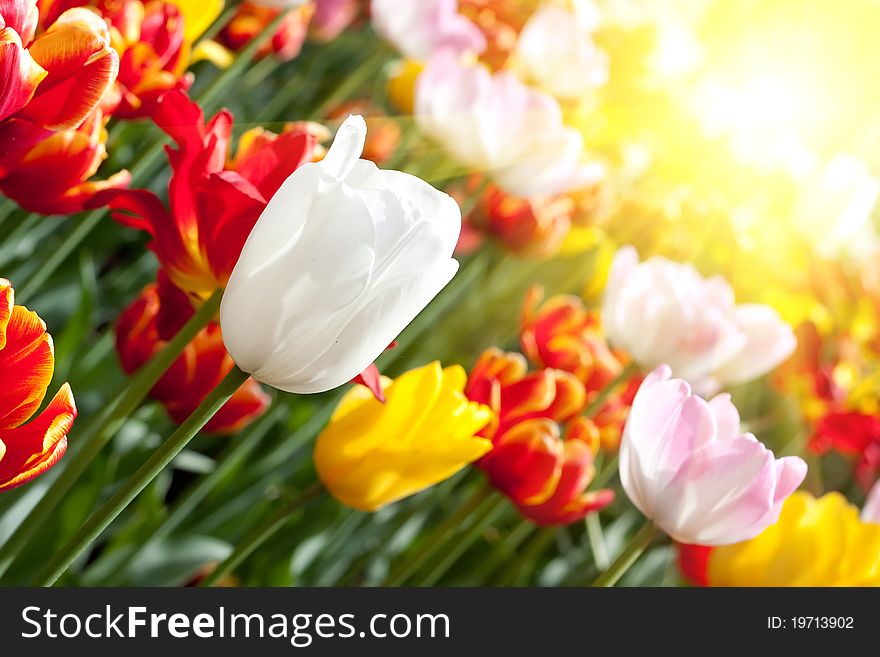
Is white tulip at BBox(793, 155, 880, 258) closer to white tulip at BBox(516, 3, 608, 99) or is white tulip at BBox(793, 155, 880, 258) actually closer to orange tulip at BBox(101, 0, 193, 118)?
white tulip at BBox(516, 3, 608, 99)

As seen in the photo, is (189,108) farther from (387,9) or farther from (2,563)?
(387,9)

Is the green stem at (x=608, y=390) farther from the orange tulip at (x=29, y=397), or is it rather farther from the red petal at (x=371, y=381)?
the orange tulip at (x=29, y=397)

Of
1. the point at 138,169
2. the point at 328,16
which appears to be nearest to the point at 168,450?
the point at 138,169

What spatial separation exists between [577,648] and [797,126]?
1079 mm

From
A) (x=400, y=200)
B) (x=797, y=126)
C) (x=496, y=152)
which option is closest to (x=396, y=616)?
(x=400, y=200)

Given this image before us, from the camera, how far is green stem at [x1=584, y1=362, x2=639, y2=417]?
2.17ft

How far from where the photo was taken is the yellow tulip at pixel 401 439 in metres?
0.45

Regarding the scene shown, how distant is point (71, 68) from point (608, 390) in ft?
1.45

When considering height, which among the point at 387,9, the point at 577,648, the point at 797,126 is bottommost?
the point at 797,126

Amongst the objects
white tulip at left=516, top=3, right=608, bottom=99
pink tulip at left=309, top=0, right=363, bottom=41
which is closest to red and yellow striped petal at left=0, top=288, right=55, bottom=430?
white tulip at left=516, top=3, right=608, bottom=99

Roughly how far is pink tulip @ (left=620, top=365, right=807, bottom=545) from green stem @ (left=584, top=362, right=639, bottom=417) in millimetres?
212

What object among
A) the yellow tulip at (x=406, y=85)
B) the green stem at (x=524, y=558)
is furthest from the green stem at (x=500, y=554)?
the yellow tulip at (x=406, y=85)

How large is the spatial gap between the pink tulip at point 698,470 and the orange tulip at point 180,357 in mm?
185

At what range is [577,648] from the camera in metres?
0.46
